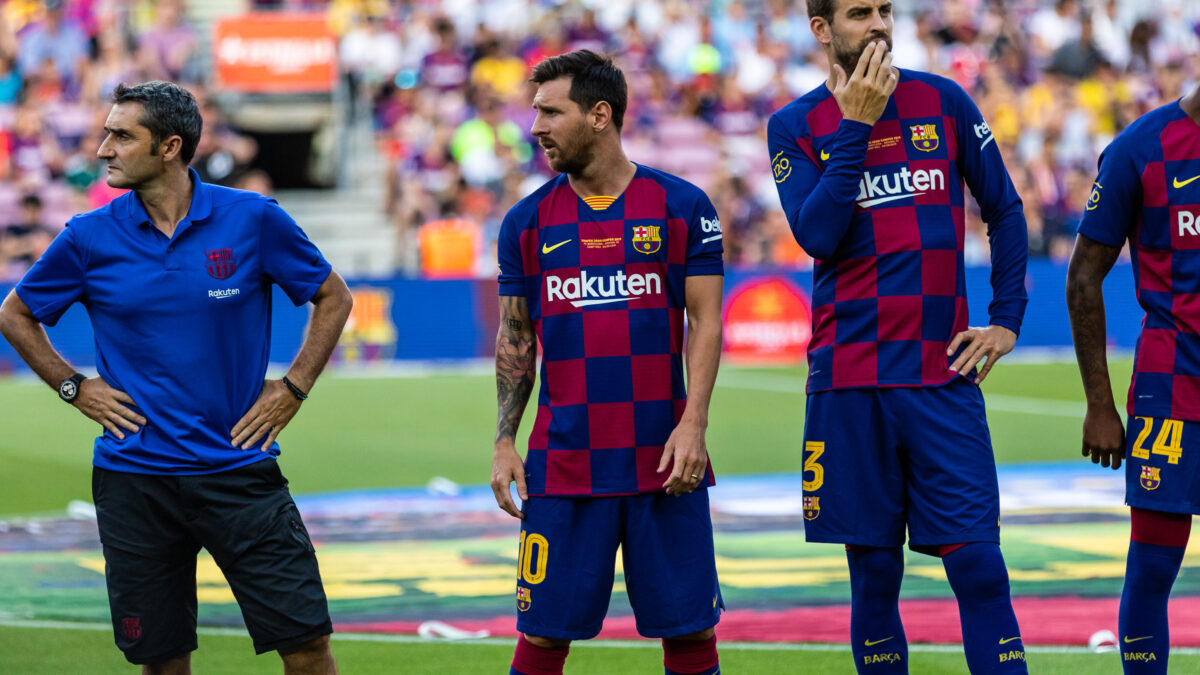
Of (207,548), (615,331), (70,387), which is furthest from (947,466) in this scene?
(70,387)

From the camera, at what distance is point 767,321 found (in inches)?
814

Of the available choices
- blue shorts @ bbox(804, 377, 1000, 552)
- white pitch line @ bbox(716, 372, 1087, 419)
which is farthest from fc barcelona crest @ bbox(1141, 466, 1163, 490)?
white pitch line @ bbox(716, 372, 1087, 419)

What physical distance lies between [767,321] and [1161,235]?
1578cm

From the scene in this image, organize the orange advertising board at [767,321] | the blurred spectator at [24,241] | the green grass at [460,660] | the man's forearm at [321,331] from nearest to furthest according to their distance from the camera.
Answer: the man's forearm at [321,331] → the green grass at [460,660] → the blurred spectator at [24,241] → the orange advertising board at [767,321]

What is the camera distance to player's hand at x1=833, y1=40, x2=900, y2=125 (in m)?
4.59

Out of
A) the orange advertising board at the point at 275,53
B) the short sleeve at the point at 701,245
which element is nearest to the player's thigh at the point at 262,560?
the short sleeve at the point at 701,245

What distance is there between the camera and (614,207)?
4.78 m

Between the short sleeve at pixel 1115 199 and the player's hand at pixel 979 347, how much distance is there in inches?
20.5

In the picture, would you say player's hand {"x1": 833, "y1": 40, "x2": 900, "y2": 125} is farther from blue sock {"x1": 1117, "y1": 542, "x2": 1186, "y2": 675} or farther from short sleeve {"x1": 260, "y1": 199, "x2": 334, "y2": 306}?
short sleeve {"x1": 260, "y1": 199, "x2": 334, "y2": 306}

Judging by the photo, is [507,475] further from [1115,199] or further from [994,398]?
[994,398]

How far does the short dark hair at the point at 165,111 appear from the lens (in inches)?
193

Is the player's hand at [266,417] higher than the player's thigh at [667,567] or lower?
higher

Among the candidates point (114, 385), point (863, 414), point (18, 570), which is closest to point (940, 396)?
point (863, 414)

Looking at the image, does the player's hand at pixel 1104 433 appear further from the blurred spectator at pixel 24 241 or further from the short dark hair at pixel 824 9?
the blurred spectator at pixel 24 241
